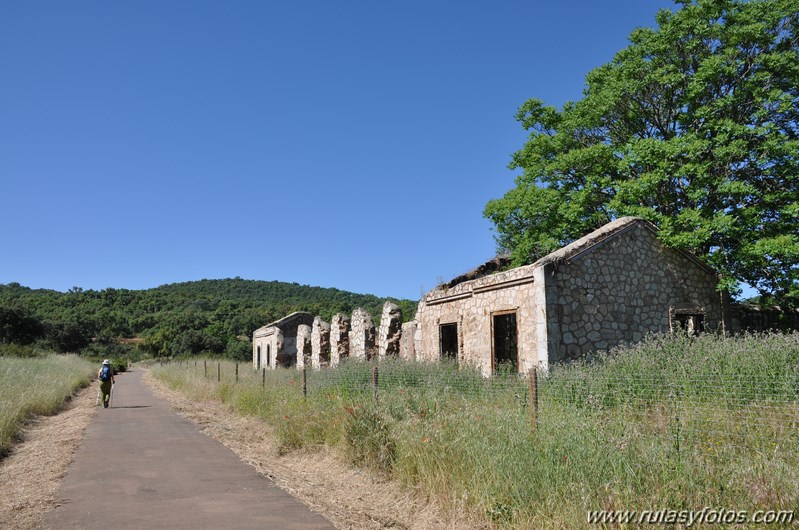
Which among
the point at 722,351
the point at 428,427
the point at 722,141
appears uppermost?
the point at 722,141

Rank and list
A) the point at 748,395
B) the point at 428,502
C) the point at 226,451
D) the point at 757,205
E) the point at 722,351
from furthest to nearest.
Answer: the point at 757,205
the point at 226,451
the point at 722,351
the point at 748,395
the point at 428,502

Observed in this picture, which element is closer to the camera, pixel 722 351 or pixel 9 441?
pixel 722 351

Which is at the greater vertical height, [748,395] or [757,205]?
[757,205]

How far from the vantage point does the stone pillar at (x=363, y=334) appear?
1947 centimetres

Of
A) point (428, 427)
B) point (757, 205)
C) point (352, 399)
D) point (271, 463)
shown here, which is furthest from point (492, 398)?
point (757, 205)

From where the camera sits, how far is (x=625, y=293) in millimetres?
14422

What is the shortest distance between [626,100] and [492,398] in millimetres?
16671

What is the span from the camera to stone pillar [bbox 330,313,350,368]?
21938mm

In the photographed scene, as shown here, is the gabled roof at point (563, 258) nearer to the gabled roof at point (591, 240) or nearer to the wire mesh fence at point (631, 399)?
the gabled roof at point (591, 240)

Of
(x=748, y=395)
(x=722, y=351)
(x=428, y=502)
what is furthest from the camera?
(x=722, y=351)

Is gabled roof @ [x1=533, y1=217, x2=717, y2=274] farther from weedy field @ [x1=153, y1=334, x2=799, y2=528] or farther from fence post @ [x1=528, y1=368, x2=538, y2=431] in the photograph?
fence post @ [x1=528, y1=368, x2=538, y2=431]

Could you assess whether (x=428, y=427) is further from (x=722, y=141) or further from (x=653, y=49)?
(x=653, y=49)

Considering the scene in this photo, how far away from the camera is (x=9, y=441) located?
448 inches

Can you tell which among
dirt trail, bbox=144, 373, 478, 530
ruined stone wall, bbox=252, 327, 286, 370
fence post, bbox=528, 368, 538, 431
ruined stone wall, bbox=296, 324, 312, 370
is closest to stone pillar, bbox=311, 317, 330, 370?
ruined stone wall, bbox=296, 324, 312, 370
